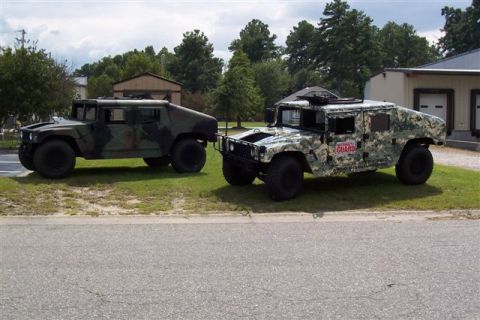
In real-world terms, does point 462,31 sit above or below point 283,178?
above

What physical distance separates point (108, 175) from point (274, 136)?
170 inches

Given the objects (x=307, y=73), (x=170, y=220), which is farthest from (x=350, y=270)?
(x=307, y=73)

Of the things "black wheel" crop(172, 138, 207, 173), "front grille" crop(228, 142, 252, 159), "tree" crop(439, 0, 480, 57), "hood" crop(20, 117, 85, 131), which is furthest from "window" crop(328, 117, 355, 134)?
"tree" crop(439, 0, 480, 57)

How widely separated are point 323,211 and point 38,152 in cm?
603

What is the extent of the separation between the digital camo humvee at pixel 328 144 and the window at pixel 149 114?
2594mm

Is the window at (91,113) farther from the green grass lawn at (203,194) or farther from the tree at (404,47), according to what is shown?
the tree at (404,47)

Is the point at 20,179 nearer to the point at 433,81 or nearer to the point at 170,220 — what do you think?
the point at 170,220

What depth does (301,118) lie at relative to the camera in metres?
11.1

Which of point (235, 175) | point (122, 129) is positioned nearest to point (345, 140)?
point (235, 175)

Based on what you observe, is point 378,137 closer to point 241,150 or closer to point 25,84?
point 241,150

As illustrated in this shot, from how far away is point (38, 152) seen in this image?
1200 centimetres

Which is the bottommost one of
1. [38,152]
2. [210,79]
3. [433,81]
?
[38,152]

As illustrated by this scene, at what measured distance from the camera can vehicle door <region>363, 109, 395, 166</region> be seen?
35.4 ft

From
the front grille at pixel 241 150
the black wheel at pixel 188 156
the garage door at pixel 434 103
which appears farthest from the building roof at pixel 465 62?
the front grille at pixel 241 150
